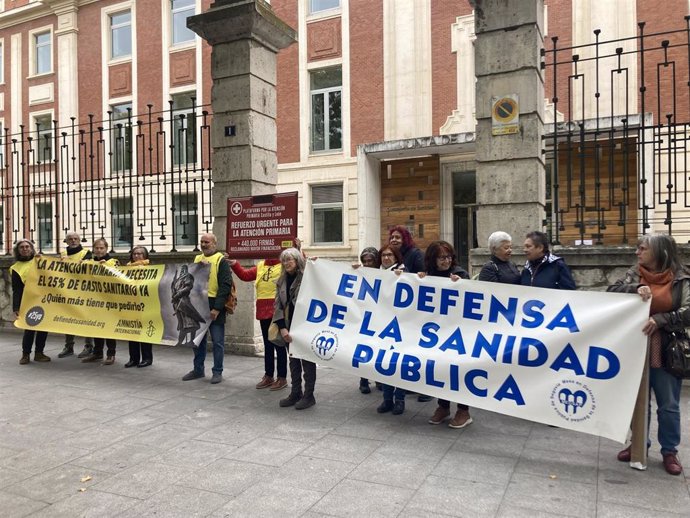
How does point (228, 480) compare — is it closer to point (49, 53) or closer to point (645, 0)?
point (645, 0)

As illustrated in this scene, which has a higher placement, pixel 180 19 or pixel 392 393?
pixel 180 19

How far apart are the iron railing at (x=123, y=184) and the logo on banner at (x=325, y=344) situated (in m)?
4.10

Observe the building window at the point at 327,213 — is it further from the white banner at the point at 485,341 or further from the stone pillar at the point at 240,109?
the white banner at the point at 485,341

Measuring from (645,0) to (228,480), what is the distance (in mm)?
17250

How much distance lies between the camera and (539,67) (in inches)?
272

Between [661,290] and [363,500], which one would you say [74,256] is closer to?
[363,500]

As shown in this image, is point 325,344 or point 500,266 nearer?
point 500,266

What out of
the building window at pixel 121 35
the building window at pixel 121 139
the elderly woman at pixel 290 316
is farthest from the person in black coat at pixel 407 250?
the building window at pixel 121 35

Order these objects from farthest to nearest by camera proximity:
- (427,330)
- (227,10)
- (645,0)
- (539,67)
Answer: (645,0) < (227,10) < (539,67) < (427,330)

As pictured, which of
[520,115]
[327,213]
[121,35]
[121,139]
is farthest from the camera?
[121,35]

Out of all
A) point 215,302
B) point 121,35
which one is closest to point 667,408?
point 215,302

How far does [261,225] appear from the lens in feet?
25.8

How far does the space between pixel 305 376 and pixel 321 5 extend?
1782 cm

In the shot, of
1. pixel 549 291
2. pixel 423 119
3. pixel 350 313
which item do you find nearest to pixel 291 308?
pixel 350 313
